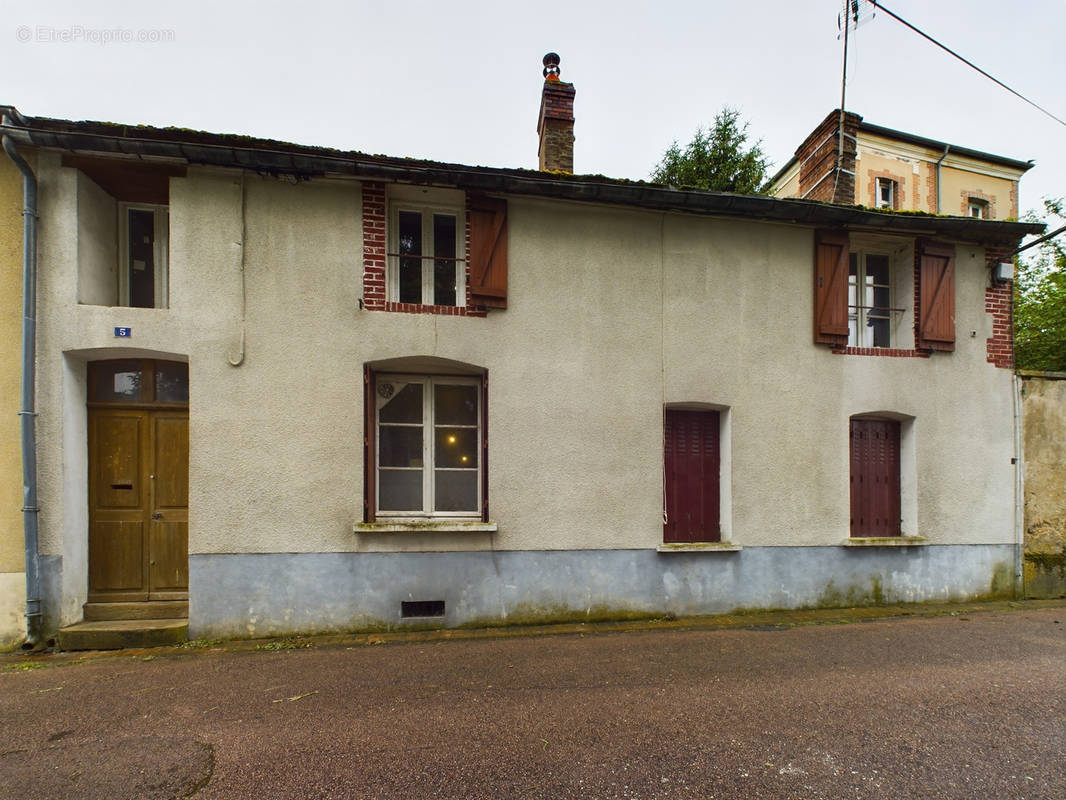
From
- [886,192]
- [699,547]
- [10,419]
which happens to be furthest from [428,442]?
[886,192]

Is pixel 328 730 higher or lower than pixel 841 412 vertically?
lower

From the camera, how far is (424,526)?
511 centimetres

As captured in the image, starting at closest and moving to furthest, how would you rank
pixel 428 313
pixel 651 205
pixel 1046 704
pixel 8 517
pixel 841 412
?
pixel 1046 704 → pixel 8 517 → pixel 428 313 → pixel 651 205 → pixel 841 412

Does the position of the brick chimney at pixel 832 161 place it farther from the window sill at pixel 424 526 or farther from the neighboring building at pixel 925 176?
the neighboring building at pixel 925 176

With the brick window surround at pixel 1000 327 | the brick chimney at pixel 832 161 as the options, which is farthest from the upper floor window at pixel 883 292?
the brick chimney at pixel 832 161

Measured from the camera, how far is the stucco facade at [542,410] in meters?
4.88

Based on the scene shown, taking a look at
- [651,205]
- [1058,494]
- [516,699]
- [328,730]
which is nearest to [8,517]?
[328,730]

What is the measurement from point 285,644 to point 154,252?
4.50 meters

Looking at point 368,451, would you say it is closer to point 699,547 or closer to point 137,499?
point 137,499

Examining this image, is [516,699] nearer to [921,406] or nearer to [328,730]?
[328,730]

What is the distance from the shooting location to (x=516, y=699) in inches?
144

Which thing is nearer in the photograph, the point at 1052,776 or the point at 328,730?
the point at 1052,776

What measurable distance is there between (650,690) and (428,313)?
13.4 ft

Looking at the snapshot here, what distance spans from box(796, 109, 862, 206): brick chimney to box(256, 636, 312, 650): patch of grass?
8.49 m
